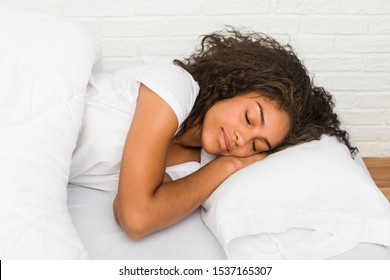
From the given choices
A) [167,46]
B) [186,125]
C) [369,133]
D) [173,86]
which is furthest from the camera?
[369,133]

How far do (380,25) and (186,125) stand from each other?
3.18ft

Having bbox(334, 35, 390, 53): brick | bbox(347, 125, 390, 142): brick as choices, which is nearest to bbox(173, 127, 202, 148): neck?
bbox(334, 35, 390, 53): brick

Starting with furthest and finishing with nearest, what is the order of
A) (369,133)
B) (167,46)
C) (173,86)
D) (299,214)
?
1. (369,133)
2. (167,46)
3. (173,86)
4. (299,214)

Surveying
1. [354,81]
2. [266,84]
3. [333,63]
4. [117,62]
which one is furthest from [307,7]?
[117,62]

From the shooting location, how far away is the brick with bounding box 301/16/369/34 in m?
1.95

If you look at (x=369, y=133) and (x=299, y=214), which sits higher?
(x=299, y=214)

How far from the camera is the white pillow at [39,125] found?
3.32ft

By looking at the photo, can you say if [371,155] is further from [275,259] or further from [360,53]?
[275,259]

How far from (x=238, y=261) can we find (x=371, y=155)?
1367 millimetres

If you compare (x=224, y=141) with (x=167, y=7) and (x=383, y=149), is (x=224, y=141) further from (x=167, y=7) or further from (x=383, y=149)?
(x=383, y=149)

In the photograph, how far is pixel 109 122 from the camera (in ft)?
4.63

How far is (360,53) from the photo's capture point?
204 cm

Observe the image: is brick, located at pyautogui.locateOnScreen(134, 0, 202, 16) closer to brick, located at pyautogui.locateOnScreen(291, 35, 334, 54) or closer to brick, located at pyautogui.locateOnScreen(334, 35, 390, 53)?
brick, located at pyautogui.locateOnScreen(291, 35, 334, 54)

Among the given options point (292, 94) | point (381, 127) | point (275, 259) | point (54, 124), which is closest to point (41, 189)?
point (54, 124)
